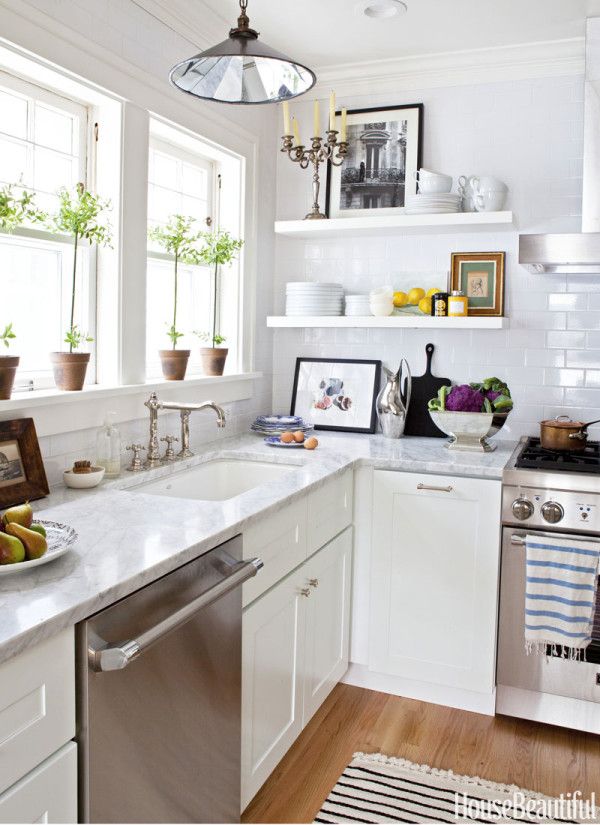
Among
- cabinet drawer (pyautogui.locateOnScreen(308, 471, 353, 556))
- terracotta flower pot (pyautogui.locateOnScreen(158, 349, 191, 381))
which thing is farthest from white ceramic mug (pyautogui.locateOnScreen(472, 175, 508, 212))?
terracotta flower pot (pyautogui.locateOnScreen(158, 349, 191, 381))

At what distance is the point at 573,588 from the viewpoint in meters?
2.55

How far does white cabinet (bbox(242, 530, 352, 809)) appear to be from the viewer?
81.0 inches

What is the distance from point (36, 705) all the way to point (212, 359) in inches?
83.7

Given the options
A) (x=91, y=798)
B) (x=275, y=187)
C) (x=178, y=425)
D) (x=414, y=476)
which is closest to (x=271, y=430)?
(x=178, y=425)

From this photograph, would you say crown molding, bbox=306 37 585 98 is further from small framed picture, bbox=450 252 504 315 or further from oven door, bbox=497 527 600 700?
oven door, bbox=497 527 600 700

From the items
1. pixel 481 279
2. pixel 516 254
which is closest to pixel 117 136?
pixel 481 279

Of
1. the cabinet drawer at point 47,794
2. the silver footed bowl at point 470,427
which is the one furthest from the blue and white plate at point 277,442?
the cabinet drawer at point 47,794

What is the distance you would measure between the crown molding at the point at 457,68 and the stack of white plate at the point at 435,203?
24.0 inches

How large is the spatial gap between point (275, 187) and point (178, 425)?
58.9 inches

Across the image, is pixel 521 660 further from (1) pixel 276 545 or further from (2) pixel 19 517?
(2) pixel 19 517

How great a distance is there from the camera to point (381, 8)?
9.39 feet

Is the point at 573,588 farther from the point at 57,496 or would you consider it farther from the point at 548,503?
the point at 57,496

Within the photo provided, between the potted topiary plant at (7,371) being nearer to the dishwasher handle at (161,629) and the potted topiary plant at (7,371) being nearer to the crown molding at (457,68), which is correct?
the dishwasher handle at (161,629)

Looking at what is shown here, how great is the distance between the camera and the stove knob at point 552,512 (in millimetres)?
2611
